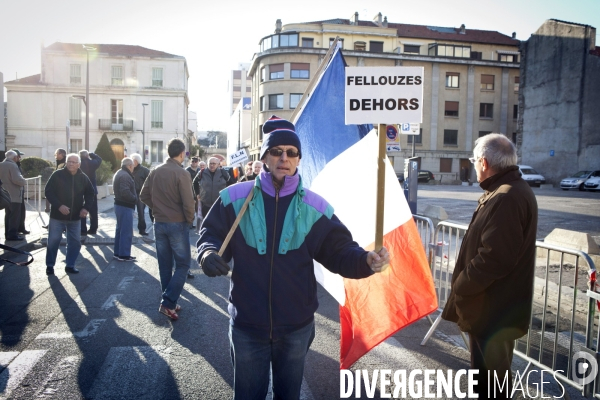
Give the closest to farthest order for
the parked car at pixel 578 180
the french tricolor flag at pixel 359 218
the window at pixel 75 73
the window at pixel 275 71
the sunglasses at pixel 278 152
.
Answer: the sunglasses at pixel 278 152
the french tricolor flag at pixel 359 218
the parked car at pixel 578 180
the window at pixel 275 71
the window at pixel 75 73

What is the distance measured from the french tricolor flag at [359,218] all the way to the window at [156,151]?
2013 inches

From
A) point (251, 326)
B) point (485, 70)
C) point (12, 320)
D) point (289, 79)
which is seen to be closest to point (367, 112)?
point (251, 326)

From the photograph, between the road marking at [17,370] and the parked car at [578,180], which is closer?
the road marking at [17,370]

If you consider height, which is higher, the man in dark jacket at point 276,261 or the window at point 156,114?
the window at point 156,114

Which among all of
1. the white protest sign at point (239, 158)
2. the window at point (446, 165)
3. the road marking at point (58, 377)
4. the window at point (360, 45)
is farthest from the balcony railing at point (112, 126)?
the road marking at point (58, 377)

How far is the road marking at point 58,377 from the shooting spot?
146 inches

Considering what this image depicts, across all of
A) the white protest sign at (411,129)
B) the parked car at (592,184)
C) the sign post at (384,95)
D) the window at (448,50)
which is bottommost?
the parked car at (592,184)

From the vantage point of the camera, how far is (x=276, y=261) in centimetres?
257

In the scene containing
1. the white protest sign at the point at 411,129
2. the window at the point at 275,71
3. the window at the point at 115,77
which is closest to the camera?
the white protest sign at the point at 411,129

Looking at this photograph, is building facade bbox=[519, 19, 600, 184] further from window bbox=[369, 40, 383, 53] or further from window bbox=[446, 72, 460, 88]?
window bbox=[369, 40, 383, 53]

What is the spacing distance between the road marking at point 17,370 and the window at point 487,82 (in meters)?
53.1

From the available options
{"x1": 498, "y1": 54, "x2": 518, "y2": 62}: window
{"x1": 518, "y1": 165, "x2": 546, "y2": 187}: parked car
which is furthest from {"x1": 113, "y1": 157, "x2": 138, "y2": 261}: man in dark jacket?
{"x1": 498, "y1": 54, "x2": 518, "y2": 62}: window

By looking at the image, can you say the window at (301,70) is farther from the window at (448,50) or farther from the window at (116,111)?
the window at (116,111)

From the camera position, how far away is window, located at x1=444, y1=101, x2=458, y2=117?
2000 inches
